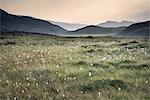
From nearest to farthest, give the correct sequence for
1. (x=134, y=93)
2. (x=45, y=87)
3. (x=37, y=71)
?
(x=134, y=93) → (x=45, y=87) → (x=37, y=71)

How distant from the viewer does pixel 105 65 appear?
13.9 meters

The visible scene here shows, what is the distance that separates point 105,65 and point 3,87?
16.1 feet

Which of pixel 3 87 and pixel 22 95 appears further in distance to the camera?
pixel 3 87

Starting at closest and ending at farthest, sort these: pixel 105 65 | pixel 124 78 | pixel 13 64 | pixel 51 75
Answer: pixel 124 78, pixel 51 75, pixel 105 65, pixel 13 64

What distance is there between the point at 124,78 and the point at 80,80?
1436mm

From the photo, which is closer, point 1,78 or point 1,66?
point 1,78

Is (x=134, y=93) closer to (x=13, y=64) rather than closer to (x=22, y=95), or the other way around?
(x=22, y=95)

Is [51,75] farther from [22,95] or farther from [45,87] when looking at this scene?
[22,95]

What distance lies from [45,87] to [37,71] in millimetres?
2590

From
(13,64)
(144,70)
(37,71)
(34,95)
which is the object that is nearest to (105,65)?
(144,70)

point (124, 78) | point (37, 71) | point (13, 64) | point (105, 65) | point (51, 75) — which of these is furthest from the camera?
point (13, 64)

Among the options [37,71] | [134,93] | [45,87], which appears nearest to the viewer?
[134,93]

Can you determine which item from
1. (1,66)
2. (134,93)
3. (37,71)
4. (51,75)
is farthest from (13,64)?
(134,93)

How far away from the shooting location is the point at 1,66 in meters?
14.6
